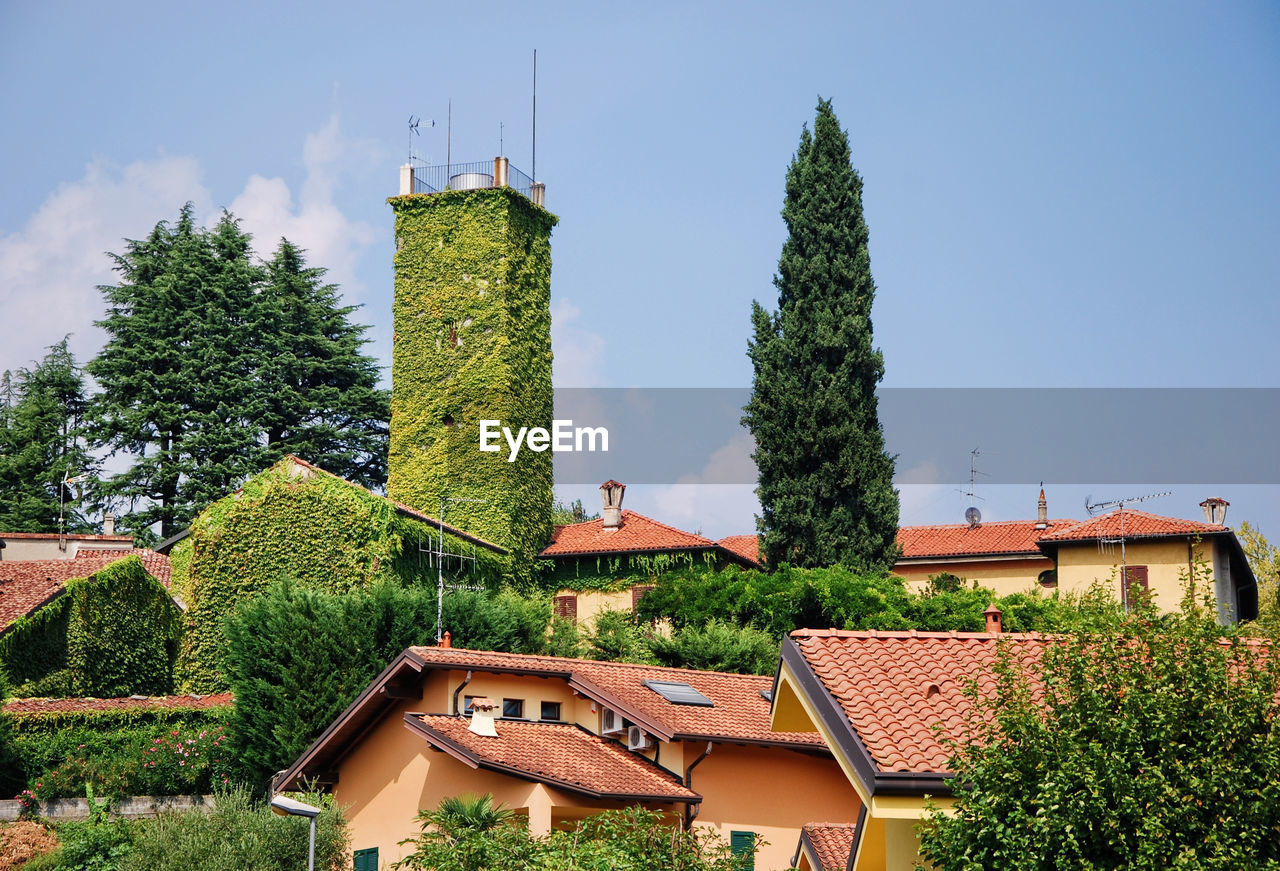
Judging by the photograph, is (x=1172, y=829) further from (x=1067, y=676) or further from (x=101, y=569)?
(x=101, y=569)

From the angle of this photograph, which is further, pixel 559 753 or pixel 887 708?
pixel 559 753

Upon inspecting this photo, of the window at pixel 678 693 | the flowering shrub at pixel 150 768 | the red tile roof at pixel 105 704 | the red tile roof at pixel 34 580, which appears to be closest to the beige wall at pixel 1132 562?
the window at pixel 678 693

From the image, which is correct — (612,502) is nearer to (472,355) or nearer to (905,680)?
(472,355)

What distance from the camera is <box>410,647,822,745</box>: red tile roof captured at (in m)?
22.5

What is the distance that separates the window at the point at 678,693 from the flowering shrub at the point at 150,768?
836 centimetres

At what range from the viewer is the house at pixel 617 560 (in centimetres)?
4166

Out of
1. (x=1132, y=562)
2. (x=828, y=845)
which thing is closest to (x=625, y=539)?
(x=1132, y=562)

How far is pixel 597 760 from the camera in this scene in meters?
22.5

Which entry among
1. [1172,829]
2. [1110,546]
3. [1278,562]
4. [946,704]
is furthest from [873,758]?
[1278,562]

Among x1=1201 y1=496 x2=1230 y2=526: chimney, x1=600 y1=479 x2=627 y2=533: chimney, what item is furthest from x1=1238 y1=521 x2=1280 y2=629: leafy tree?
x1=600 y1=479 x2=627 y2=533: chimney

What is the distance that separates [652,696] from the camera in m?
24.2

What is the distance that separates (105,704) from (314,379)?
2802 cm

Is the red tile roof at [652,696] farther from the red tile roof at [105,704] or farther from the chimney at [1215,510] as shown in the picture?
the chimney at [1215,510]

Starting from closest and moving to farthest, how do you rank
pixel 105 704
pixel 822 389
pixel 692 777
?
pixel 692 777
pixel 105 704
pixel 822 389
